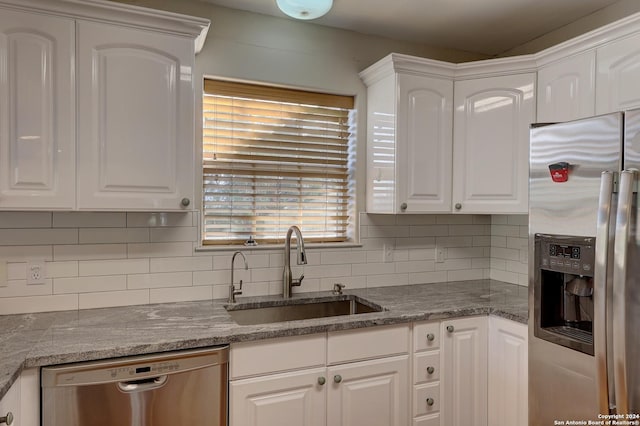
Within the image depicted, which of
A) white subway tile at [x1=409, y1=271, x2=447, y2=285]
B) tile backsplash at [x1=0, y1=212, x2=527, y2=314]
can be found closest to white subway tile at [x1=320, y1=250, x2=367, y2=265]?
tile backsplash at [x1=0, y1=212, x2=527, y2=314]

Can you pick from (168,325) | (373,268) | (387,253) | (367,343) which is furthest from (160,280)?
(387,253)

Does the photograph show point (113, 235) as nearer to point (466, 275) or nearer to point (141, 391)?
point (141, 391)

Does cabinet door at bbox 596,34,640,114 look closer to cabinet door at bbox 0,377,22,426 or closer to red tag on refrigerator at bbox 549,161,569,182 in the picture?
red tag on refrigerator at bbox 549,161,569,182

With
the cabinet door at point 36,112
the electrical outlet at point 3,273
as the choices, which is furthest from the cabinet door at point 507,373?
the electrical outlet at point 3,273

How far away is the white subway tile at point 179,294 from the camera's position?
222cm

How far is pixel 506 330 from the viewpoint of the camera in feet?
6.97

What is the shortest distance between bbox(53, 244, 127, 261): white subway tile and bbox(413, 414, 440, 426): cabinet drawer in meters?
1.62

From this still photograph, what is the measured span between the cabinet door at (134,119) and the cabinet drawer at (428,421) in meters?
1.49

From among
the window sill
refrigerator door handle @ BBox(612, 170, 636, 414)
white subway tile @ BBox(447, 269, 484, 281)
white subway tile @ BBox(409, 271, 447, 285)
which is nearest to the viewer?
refrigerator door handle @ BBox(612, 170, 636, 414)

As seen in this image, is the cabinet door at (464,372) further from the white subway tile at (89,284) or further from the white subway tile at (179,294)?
the white subway tile at (89,284)

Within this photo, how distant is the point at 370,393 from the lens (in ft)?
6.57

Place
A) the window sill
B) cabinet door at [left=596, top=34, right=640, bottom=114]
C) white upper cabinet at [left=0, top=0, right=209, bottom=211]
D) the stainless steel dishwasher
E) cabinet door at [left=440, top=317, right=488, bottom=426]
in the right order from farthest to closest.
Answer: the window sill
cabinet door at [left=440, top=317, right=488, bottom=426]
cabinet door at [left=596, top=34, right=640, bottom=114]
white upper cabinet at [left=0, top=0, right=209, bottom=211]
the stainless steel dishwasher

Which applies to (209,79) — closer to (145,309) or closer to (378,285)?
(145,309)

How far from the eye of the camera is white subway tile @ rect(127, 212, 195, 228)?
217cm
